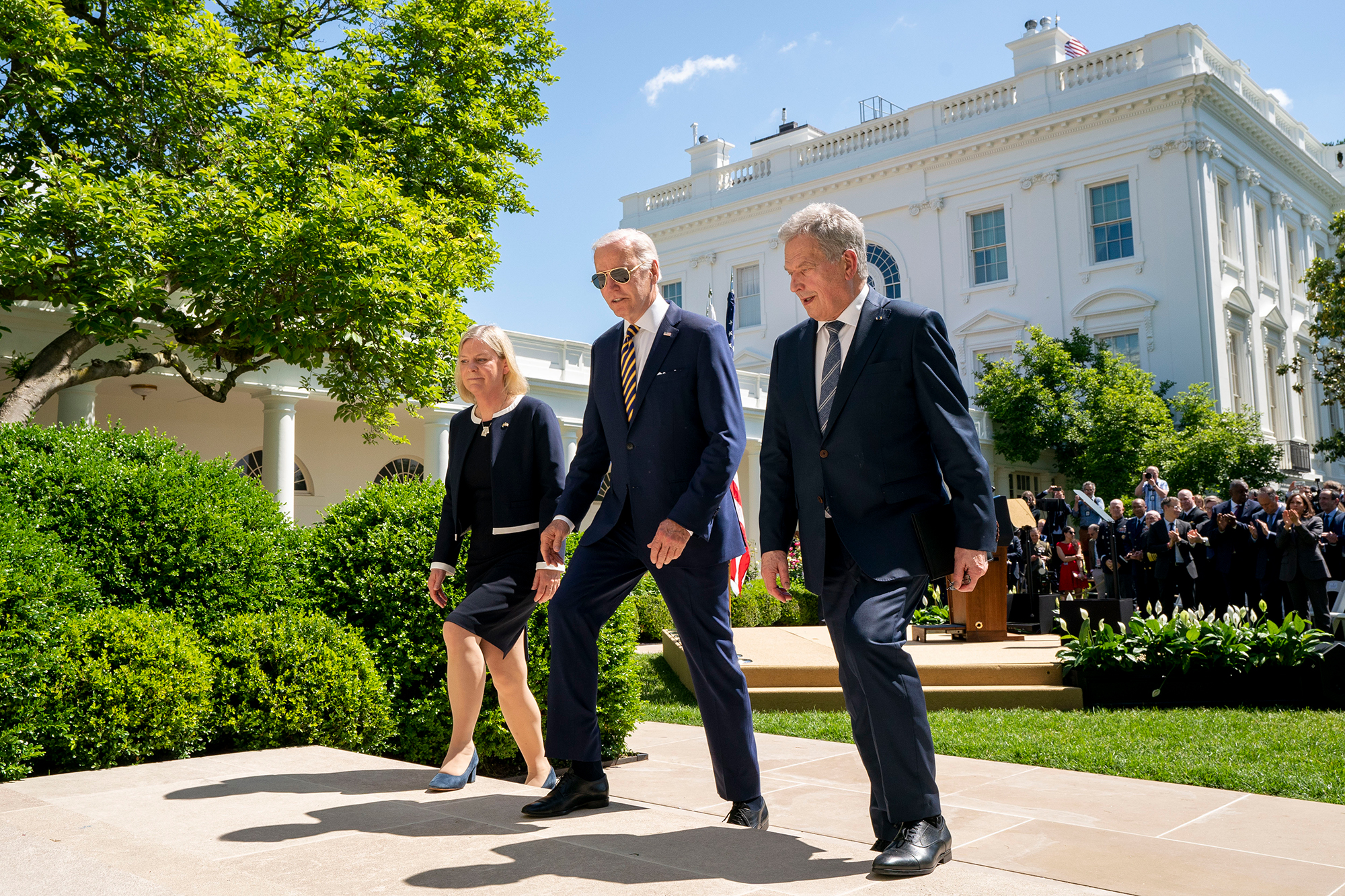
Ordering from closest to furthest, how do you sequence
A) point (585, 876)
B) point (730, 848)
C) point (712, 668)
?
point (585, 876) < point (730, 848) < point (712, 668)

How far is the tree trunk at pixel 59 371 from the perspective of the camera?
13586mm

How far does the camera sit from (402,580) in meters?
5.87

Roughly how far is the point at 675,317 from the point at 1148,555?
1217 cm

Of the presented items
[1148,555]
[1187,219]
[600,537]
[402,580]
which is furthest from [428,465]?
[1187,219]

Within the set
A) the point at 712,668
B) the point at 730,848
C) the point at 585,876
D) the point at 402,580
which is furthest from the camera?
the point at 402,580

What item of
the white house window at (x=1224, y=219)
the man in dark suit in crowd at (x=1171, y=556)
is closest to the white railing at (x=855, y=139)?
the white house window at (x=1224, y=219)

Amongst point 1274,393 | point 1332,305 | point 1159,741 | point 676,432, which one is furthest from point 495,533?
point 1274,393

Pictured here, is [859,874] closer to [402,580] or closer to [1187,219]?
[402,580]

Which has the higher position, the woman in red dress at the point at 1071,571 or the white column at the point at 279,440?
the white column at the point at 279,440

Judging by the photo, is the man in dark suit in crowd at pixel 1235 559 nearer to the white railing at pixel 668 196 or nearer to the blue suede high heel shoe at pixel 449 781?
the blue suede high heel shoe at pixel 449 781

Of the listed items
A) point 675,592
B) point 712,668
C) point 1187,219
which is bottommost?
point 712,668

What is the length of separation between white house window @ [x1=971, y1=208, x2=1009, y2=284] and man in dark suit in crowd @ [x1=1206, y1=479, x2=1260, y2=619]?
77.8 feet

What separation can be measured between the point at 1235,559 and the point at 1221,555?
0.16 metres

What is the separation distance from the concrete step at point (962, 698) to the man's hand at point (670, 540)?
4328 millimetres
